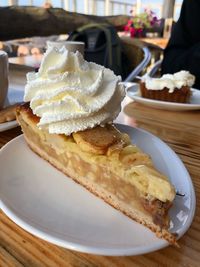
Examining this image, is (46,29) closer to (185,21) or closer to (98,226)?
(185,21)

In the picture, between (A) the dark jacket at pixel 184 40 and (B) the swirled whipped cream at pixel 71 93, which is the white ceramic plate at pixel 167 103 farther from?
(A) the dark jacket at pixel 184 40

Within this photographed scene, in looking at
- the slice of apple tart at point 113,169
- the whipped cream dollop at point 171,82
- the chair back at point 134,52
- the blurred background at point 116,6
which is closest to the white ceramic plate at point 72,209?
the slice of apple tart at point 113,169

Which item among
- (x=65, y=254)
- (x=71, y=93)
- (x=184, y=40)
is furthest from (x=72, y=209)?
(x=184, y=40)

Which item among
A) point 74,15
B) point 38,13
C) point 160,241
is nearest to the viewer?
point 160,241

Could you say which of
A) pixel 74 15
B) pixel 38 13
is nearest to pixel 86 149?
pixel 38 13

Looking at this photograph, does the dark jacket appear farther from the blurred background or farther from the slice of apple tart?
Answer: the blurred background

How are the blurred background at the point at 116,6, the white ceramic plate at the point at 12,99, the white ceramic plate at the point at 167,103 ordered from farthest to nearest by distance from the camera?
the blurred background at the point at 116,6
the white ceramic plate at the point at 167,103
the white ceramic plate at the point at 12,99
